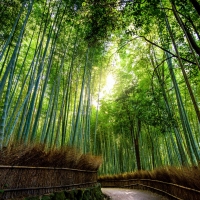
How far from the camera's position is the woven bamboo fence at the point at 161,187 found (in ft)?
10.4

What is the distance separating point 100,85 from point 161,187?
5.40m

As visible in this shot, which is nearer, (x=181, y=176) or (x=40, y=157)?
(x=40, y=157)

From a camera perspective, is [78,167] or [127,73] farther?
[127,73]

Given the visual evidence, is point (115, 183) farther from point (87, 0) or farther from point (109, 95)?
point (87, 0)

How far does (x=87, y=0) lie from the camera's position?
292cm

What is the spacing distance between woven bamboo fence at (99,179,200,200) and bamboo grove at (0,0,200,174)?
0.80 m

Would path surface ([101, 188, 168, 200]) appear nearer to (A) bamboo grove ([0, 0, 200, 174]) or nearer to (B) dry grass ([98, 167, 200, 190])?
(B) dry grass ([98, 167, 200, 190])

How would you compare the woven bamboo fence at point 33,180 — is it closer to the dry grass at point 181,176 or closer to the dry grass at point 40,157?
the dry grass at point 40,157

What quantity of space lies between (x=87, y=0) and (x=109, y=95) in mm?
8458

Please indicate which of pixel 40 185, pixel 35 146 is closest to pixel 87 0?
pixel 35 146

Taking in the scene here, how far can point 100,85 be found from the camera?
900cm

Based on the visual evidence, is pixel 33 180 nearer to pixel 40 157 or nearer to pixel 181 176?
pixel 40 157

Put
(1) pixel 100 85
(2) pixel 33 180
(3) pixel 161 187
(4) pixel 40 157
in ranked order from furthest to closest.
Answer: (1) pixel 100 85, (3) pixel 161 187, (4) pixel 40 157, (2) pixel 33 180

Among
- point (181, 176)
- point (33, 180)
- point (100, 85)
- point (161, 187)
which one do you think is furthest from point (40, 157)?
point (100, 85)
